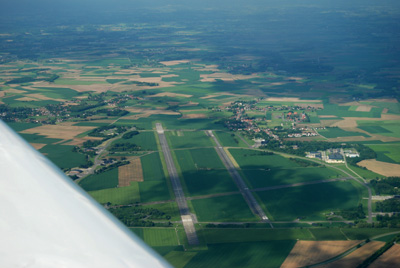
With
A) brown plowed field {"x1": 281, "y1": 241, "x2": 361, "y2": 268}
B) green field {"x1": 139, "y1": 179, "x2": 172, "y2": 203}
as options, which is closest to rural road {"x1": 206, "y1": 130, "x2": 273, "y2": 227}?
brown plowed field {"x1": 281, "y1": 241, "x2": 361, "y2": 268}

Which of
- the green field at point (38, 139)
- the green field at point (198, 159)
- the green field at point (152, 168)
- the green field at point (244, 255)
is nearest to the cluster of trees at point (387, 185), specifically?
the green field at point (244, 255)

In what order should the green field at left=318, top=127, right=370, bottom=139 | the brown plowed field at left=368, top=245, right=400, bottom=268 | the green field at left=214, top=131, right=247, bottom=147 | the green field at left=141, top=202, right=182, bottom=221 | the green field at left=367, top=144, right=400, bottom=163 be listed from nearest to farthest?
the brown plowed field at left=368, top=245, right=400, bottom=268 → the green field at left=141, top=202, right=182, bottom=221 → the green field at left=367, top=144, right=400, bottom=163 → the green field at left=214, top=131, right=247, bottom=147 → the green field at left=318, top=127, right=370, bottom=139

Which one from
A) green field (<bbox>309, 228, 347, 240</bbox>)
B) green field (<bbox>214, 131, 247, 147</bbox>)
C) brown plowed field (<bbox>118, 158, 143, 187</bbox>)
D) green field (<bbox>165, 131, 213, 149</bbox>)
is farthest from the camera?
green field (<bbox>214, 131, 247, 147</bbox>)

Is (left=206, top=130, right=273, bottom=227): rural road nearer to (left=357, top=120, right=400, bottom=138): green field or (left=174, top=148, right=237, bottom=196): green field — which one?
(left=174, top=148, right=237, bottom=196): green field

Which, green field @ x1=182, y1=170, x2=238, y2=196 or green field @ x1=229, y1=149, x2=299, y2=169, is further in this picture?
green field @ x1=229, y1=149, x2=299, y2=169

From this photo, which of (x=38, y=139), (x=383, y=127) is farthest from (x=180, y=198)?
(x=383, y=127)

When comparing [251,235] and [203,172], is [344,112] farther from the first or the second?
[251,235]
